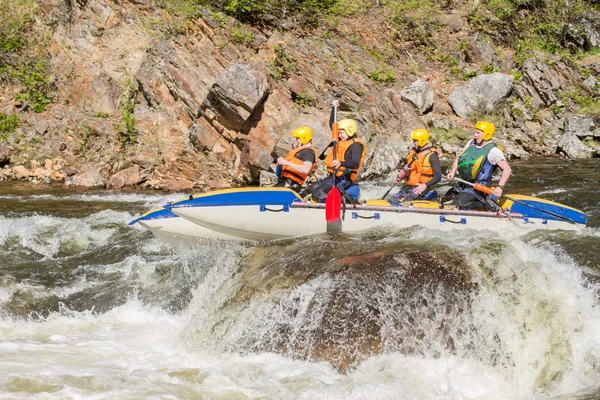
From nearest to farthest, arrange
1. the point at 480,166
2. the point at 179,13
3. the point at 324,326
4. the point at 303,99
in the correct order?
the point at 324,326 < the point at 480,166 < the point at 303,99 < the point at 179,13

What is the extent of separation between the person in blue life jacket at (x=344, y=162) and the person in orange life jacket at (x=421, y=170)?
0.80 metres

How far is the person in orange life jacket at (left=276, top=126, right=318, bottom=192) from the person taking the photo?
7805 millimetres

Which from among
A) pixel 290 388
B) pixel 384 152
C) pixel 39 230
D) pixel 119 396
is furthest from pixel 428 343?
pixel 384 152

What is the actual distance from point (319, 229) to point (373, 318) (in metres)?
2.53

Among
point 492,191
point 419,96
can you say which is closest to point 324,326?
point 492,191

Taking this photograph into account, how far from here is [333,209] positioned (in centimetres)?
729

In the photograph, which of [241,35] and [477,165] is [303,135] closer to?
[477,165]

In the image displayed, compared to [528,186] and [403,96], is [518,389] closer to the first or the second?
[528,186]

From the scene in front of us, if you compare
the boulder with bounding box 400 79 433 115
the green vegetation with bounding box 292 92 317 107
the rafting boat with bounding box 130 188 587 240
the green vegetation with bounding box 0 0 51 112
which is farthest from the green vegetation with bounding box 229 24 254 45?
the rafting boat with bounding box 130 188 587 240

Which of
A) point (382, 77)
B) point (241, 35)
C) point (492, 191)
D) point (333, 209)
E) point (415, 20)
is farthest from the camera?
point (415, 20)

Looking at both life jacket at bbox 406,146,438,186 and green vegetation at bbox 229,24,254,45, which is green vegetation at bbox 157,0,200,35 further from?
life jacket at bbox 406,146,438,186

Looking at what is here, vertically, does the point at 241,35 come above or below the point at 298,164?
above

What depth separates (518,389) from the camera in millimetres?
4656

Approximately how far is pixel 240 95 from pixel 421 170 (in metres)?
6.57
